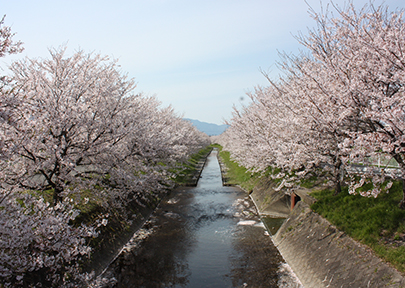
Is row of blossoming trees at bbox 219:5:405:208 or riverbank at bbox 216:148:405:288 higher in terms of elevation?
row of blossoming trees at bbox 219:5:405:208

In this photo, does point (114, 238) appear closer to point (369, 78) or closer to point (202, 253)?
point (202, 253)

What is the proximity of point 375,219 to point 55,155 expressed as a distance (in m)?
11.2

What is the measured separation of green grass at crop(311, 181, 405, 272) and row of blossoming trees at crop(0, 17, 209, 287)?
8.75 metres

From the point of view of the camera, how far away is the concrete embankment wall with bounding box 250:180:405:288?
311 inches

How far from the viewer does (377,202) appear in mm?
10578

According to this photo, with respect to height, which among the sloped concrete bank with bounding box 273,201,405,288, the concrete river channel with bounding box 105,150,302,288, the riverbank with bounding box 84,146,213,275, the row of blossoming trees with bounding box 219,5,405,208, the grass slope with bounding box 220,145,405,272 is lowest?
the concrete river channel with bounding box 105,150,302,288

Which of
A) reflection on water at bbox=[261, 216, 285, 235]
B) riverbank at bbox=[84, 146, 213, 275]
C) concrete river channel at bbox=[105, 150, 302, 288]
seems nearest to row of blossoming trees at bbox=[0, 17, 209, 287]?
riverbank at bbox=[84, 146, 213, 275]

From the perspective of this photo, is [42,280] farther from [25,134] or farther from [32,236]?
[25,134]

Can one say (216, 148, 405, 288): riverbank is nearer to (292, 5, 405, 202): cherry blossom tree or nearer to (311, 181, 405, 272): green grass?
(311, 181, 405, 272): green grass

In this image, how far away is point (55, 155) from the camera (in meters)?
9.39

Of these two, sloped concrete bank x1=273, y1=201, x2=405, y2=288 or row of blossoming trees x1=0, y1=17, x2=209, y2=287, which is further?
sloped concrete bank x1=273, y1=201, x2=405, y2=288

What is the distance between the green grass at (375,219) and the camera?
8156mm

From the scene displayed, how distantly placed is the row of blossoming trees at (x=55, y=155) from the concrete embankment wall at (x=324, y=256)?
7703 mm

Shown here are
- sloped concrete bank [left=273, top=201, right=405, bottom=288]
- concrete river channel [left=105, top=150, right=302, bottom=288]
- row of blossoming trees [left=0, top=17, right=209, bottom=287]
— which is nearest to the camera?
row of blossoming trees [left=0, top=17, right=209, bottom=287]
